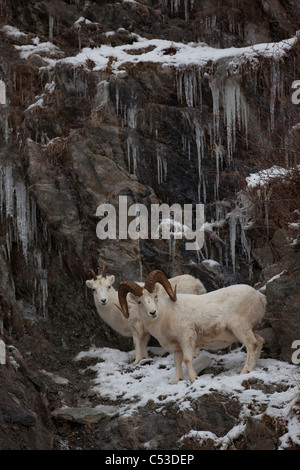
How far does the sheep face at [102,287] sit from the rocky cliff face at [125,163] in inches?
52.0

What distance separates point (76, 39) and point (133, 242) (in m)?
7.82

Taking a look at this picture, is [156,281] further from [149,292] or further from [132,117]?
[132,117]

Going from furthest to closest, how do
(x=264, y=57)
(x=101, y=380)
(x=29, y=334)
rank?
1. (x=264, y=57)
2. (x=29, y=334)
3. (x=101, y=380)

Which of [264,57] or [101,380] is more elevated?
[264,57]

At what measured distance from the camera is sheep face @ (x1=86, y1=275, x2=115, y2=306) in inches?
486

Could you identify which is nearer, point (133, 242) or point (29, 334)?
point (29, 334)

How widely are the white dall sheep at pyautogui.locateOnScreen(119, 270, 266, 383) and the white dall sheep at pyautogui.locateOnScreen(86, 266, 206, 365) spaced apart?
5.22 ft

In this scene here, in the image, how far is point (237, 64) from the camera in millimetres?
15867

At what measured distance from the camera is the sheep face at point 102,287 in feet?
40.5

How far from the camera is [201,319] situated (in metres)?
10.3

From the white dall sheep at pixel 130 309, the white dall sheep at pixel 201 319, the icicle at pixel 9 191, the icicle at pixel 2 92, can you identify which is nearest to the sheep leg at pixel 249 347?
the white dall sheep at pixel 201 319

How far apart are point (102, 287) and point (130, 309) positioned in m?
0.77
